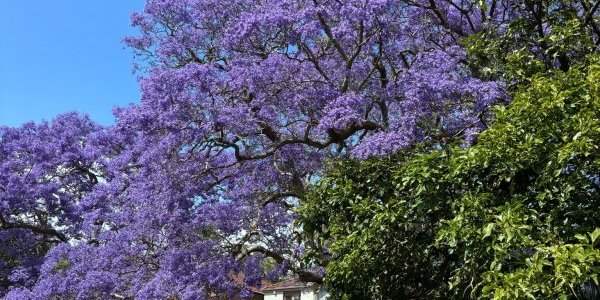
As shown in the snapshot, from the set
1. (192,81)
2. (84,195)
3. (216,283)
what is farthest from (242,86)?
(84,195)

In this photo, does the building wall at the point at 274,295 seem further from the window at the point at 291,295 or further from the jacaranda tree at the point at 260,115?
the jacaranda tree at the point at 260,115

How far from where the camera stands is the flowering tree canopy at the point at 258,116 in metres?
10.1

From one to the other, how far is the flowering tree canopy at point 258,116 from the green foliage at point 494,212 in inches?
132

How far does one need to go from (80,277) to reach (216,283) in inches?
164

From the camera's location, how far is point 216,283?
10.9 m

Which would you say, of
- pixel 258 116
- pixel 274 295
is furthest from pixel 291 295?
pixel 258 116

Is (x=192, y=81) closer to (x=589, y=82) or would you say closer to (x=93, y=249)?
(x=93, y=249)

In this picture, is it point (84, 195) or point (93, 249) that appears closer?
point (93, 249)

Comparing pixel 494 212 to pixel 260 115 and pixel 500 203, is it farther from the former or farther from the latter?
pixel 260 115

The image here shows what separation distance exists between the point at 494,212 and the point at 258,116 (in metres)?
6.77

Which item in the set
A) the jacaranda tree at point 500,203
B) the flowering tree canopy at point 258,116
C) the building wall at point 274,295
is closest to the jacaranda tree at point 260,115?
the flowering tree canopy at point 258,116

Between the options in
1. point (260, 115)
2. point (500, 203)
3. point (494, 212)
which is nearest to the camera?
point (494, 212)

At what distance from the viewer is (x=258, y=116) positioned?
11.0 meters

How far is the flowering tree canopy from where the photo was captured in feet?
33.1
